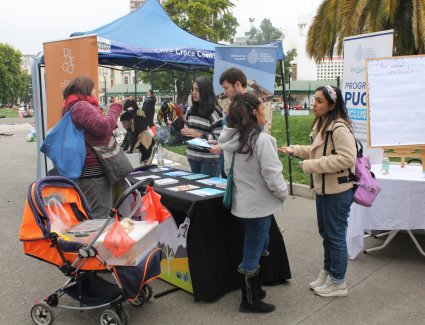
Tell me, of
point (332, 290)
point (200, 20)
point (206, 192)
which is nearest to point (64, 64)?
point (206, 192)

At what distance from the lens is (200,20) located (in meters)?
32.5

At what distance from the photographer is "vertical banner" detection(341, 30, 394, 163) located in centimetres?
522

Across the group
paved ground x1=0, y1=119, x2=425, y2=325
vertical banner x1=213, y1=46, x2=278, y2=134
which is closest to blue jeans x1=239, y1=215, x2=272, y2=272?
paved ground x1=0, y1=119, x2=425, y2=325

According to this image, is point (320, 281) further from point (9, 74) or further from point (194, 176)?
point (9, 74)

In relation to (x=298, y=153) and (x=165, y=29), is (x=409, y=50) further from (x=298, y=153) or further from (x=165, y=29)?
(x=298, y=153)

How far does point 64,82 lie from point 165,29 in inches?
166

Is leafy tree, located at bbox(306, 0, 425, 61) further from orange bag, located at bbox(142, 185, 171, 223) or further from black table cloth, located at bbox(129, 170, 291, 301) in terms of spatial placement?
orange bag, located at bbox(142, 185, 171, 223)

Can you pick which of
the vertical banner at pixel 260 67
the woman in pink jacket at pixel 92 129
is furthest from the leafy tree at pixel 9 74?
the woman in pink jacket at pixel 92 129

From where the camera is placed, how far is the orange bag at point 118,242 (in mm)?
2713

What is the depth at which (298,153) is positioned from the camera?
3.62m

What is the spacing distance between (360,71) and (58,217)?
4065 mm

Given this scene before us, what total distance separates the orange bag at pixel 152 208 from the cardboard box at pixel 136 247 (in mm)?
48

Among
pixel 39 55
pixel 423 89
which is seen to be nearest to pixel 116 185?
pixel 423 89

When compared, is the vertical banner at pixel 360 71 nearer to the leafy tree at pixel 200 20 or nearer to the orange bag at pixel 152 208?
the orange bag at pixel 152 208
